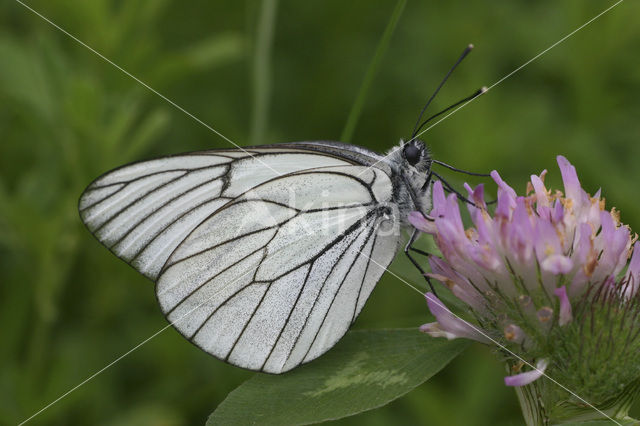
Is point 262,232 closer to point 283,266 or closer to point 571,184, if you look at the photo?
point 283,266

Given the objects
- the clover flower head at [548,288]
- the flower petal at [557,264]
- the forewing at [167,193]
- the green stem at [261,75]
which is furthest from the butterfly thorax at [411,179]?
the green stem at [261,75]

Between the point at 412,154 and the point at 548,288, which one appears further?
the point at 412,154

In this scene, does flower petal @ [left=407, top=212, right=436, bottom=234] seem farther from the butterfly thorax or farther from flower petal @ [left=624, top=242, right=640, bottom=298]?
flower petal @ [left=624, top=242, right=640, bottom=298]

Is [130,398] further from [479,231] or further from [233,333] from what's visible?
[479,231]

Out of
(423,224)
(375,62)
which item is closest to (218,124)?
(375,62)

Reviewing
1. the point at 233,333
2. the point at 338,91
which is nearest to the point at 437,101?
the point at 338,91

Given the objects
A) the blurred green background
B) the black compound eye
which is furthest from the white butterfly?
the blurred green background
